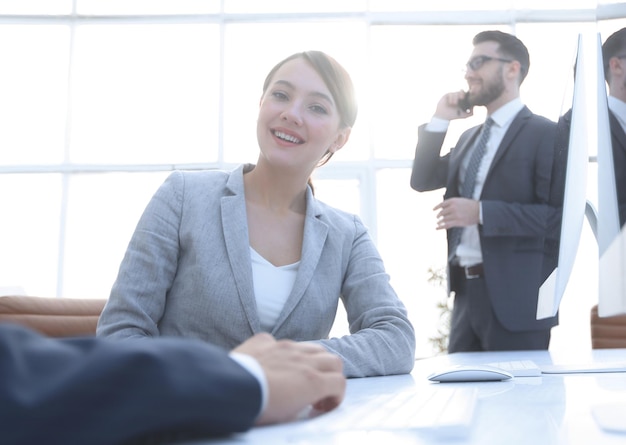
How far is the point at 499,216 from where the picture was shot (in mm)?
2672

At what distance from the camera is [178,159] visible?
239 inches

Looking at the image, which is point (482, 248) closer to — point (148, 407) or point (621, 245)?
point (621, 245)

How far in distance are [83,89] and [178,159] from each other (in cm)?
105

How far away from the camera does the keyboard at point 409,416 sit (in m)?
0.57

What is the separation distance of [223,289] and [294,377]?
80cm

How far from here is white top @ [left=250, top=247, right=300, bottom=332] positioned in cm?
147

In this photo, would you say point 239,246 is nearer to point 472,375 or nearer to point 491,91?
point 472,375

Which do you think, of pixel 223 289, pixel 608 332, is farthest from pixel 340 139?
pixel 608 332

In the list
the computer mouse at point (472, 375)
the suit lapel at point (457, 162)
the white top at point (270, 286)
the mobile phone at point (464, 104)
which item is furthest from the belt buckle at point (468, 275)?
the computer mouse at point (472, 375)

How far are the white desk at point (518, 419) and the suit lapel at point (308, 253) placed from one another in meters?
0.40

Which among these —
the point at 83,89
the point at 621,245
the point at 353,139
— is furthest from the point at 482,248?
the point at 83,89

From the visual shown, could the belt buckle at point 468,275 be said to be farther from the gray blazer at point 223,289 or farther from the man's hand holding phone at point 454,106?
the gray blazer at point 223,289

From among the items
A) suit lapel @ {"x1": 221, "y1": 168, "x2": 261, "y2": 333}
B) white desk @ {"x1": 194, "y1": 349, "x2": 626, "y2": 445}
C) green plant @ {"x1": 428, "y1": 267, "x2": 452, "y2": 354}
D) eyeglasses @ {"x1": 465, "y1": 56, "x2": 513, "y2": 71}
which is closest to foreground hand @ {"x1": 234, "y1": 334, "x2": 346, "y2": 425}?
white desk @ {"x1": 194, "y1": 349, "x2": 626, "y2": 445}

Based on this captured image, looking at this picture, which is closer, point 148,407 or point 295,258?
point 148,407
